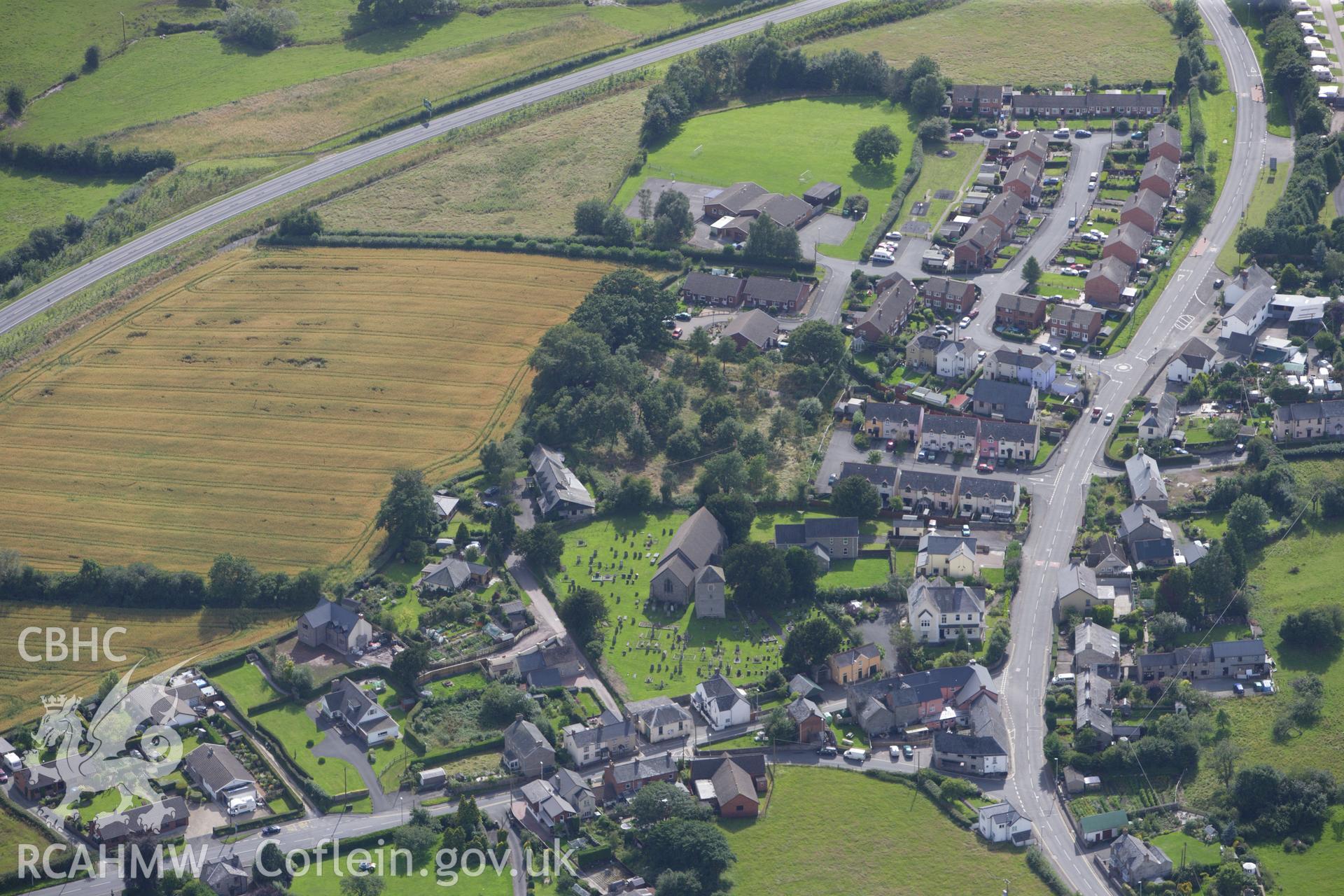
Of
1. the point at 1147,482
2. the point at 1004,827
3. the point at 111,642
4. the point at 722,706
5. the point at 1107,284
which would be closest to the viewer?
the point at 1004,827

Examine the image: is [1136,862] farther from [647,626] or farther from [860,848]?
[647,626]

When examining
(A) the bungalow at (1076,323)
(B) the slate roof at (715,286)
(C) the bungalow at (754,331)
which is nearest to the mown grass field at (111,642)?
(C) the bungalow at (754,331)

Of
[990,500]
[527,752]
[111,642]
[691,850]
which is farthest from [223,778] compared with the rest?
[990,500]

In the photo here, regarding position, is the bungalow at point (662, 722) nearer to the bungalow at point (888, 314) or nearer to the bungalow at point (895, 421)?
the bungalow at point (895, 421)

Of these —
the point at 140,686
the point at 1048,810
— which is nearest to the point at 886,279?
the point at 1048,810

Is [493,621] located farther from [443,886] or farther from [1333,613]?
[1333,613]

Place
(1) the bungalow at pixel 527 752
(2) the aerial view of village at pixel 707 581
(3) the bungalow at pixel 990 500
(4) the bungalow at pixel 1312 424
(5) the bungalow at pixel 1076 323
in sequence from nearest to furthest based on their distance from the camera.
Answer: (2) the aerial view of village at pixel 707 581 → (1) the bungalow at pixel 527 752 → (3) the bungalow at pixel 990 500 → (4) the bungalow at pixel 1312 424 → (5) the bungalow at pixel 1076 323
